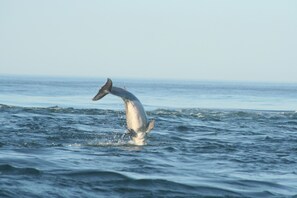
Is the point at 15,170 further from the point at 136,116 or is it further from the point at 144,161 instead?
the point at 136,116

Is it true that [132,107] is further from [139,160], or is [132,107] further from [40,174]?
[40,174]

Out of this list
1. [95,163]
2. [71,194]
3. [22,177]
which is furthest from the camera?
[95,163]

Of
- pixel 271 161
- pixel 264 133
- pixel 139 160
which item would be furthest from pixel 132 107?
pixel 264 133

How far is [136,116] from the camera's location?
18.7 metres

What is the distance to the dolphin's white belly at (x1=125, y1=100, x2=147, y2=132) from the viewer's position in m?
18.7

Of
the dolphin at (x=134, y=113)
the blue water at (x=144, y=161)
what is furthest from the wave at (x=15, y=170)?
the dolphin at (x=134, y=113)

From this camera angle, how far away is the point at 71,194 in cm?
1218

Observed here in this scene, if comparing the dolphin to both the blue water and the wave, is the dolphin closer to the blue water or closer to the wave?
the blue water

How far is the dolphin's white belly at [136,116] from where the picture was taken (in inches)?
735

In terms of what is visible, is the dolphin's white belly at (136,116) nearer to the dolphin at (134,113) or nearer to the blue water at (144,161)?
the dolphin at (134,113)

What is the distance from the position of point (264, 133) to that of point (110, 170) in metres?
12.7

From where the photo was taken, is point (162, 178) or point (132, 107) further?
point (132, 107)

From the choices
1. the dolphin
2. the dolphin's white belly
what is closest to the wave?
the dolphin

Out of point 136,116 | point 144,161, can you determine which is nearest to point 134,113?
point 136,116
